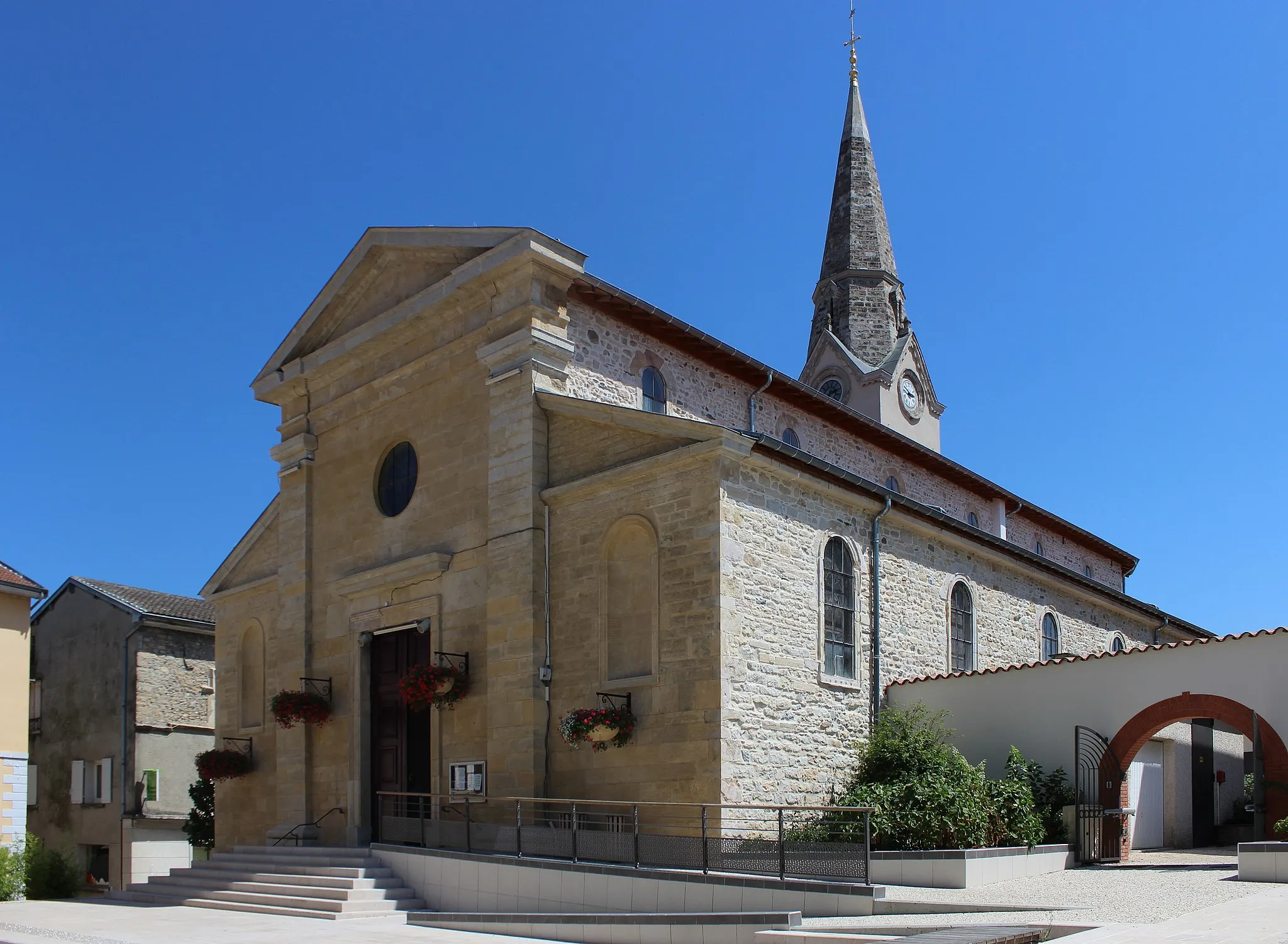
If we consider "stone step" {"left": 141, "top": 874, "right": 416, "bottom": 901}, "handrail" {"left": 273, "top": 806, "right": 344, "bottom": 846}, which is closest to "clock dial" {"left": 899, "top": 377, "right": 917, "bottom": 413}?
"handrail" {"left": 273, "top": 806, "right": 344, "bottom": 846}

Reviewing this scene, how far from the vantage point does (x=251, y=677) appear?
25078 millimetres

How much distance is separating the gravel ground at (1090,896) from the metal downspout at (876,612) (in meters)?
3.77

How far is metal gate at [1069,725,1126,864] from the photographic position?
17000 mm

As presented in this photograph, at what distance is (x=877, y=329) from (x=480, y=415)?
17.7 metres

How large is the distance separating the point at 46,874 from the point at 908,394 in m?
23.6

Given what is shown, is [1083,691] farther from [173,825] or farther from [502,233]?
[173,825]

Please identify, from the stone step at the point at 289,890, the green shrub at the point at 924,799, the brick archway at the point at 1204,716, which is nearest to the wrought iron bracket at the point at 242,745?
the stone step at the point at 289,890

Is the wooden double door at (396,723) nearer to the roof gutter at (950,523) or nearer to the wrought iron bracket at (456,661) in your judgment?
the wrought iron bracket at (456,661)

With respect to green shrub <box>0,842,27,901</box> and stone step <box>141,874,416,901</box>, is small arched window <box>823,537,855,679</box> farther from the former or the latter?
green shrub <box>0,842,27,901</box>

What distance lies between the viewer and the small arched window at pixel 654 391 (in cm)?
2039

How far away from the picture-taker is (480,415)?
19.5 m

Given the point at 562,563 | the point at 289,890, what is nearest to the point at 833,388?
the point at 562,563

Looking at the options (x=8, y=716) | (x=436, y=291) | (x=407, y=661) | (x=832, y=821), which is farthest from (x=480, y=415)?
(x=8, y=716)

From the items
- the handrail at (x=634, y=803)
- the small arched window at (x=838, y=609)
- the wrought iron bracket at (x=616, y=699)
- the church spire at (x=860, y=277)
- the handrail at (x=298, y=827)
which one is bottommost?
the handrail at (x=298, y=827)
